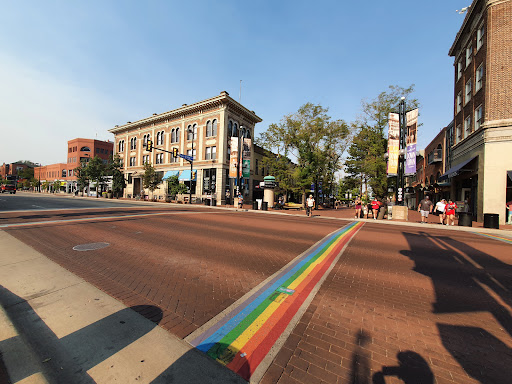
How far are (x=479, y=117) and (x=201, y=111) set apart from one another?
32659 millimetres

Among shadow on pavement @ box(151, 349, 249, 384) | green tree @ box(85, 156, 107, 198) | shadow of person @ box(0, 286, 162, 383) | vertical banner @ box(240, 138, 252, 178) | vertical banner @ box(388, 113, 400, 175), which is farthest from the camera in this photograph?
green tree @ box(85, 156, 107, 198)

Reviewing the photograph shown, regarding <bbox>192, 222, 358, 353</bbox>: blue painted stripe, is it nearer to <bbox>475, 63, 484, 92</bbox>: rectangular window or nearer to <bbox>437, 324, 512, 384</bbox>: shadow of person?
<bbox>437, 324, 512, 384</bbox>: shadow of person

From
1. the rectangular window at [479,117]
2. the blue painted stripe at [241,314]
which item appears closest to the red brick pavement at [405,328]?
the blue painted stripe at [241,314]

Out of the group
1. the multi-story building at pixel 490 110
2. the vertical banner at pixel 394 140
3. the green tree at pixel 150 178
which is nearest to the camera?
the multi-story building at pixel 490 110

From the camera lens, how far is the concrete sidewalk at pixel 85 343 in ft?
6.59

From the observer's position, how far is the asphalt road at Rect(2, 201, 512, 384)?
2.22 metres

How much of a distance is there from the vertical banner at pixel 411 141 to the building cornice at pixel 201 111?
23437 millimetres

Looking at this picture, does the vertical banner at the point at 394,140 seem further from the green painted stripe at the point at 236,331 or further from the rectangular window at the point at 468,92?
the green painted stripe at the point at 236,331

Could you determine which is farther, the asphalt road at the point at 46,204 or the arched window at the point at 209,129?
the arched window at the point at 209,129

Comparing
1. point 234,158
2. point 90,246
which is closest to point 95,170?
point 234,158

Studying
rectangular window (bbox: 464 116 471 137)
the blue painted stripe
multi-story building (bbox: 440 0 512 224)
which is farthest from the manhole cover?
rectangular window (bbox: 464 116 471 137)

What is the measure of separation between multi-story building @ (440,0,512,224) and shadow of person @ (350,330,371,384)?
64.0 ft

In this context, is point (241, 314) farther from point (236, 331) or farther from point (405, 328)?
point (405, 328)

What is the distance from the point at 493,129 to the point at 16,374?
928 inches
